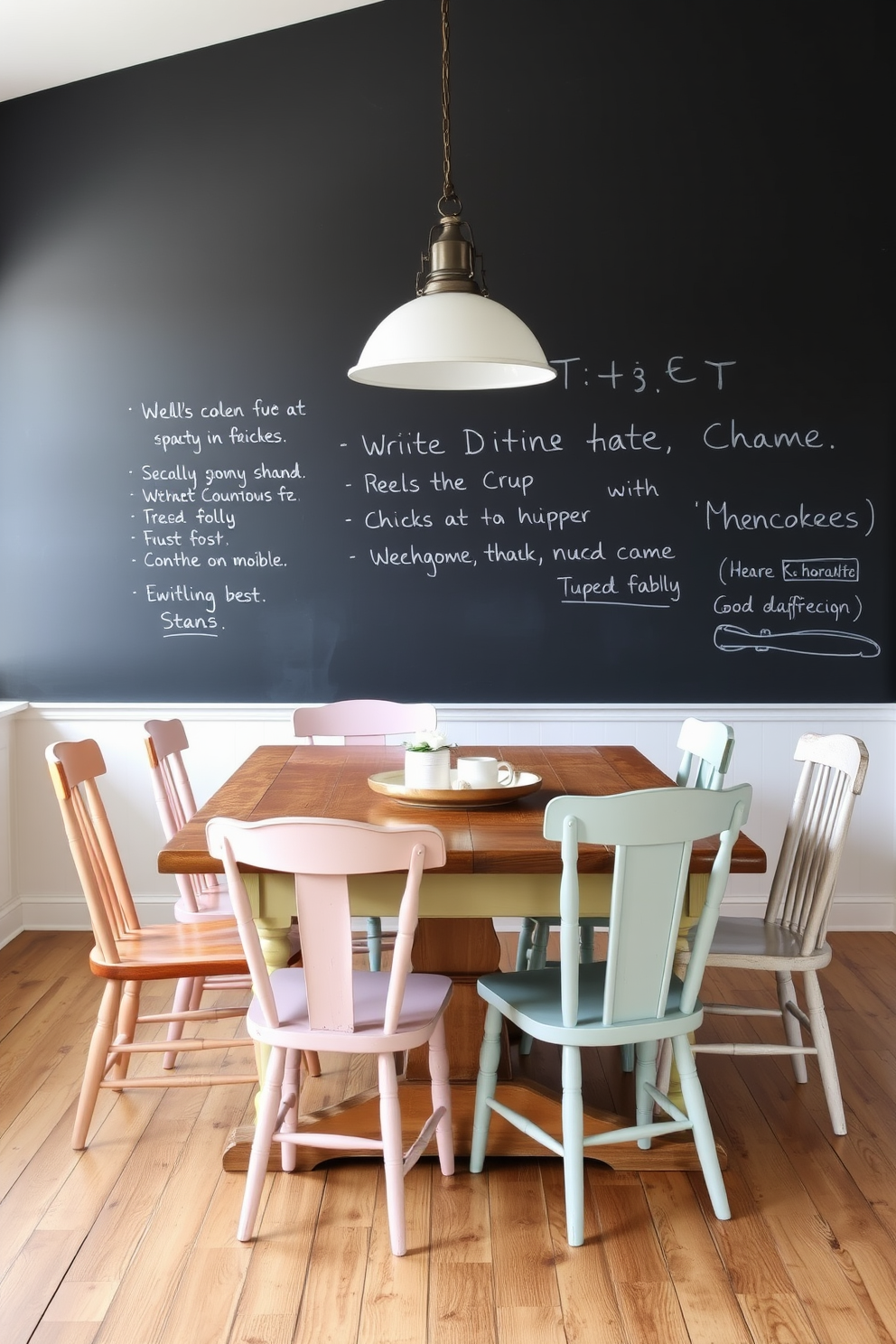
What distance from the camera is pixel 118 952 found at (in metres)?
2.60

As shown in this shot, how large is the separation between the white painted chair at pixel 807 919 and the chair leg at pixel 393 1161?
0.69 meters

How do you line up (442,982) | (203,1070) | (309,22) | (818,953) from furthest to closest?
(309,22) < (203,1070) < (818,953) < (442,982)

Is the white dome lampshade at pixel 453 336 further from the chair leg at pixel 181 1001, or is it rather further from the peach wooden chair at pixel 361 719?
the chair leg at pixel 181 1001

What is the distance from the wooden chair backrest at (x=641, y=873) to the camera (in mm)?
2082

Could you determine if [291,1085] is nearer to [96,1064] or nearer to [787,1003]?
[96,1064]

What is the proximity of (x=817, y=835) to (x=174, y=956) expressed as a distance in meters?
1.52

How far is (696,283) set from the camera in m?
4.07

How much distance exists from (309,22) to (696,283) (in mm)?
1608

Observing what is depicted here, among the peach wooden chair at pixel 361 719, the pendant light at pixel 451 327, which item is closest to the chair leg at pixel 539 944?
the peach wooden chair at pixel 361 719

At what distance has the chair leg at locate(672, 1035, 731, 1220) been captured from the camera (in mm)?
2279

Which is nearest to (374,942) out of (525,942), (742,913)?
(525,942)

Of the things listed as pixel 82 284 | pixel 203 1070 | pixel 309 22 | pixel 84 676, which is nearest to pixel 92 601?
pixel 84 676

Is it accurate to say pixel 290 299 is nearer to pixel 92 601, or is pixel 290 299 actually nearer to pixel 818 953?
pixel 92 601

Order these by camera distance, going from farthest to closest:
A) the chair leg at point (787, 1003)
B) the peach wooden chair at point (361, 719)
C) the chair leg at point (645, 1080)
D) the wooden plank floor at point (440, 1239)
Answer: the peach wooden chair at point (361, 719)
the chair leg at point (787, 1003)
the chair leg at point (645, 1080)
the wooden plank floor at point (440, 1239)
